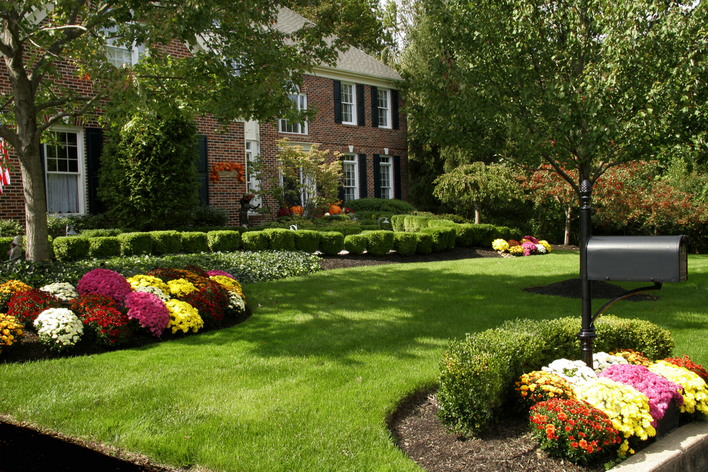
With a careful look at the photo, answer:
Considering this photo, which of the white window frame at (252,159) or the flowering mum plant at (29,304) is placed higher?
the white window frame at (252,159)

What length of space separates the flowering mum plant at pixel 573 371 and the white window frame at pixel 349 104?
59.9 feet

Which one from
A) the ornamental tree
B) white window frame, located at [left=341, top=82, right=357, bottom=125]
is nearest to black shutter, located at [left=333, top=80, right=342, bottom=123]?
white window frame, located at [left=341, top=82, right=357, bottom=125]

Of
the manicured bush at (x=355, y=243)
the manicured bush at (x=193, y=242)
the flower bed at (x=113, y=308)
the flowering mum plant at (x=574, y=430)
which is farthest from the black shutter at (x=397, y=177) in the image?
the flowering mum plant at (x=574, y=430)

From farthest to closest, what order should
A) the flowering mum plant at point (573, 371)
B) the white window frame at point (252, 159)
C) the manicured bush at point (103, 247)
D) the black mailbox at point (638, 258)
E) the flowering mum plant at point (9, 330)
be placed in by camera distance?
the white window frame at point (252, 159)
the manicured bush at point (103, 247)
the flowering mum plant at point (9, 330)
the flowering mum plant at point (573, 371)
the black mailbox at point (638, 258)

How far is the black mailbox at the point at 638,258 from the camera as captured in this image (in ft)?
8.93

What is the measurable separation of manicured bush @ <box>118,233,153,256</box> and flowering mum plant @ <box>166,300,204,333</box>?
4937 mm

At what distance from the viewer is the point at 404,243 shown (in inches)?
482

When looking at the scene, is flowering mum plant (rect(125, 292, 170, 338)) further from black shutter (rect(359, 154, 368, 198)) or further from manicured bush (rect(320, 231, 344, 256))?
black shutter (rect(359, 154, 368, 198))

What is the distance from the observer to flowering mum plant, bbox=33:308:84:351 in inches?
188

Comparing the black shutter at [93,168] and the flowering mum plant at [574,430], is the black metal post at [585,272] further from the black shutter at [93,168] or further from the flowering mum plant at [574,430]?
the black shutter at [93,168]

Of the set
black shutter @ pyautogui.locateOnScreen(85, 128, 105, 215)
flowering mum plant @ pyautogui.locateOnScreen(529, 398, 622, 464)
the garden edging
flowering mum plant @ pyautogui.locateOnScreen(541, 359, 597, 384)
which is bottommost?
the garden edging

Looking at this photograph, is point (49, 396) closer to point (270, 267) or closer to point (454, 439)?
point (454, 439)

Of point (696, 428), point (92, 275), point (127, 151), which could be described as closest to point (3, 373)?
point (92, 275)

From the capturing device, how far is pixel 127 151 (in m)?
12.1
